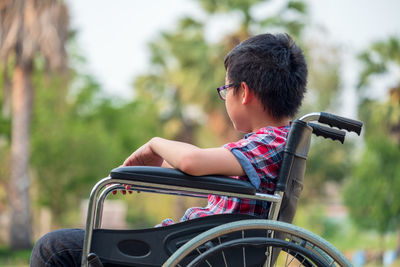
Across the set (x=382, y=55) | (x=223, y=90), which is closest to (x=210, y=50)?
(x=382, y=55)

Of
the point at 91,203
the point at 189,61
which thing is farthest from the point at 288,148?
the point at 189,61

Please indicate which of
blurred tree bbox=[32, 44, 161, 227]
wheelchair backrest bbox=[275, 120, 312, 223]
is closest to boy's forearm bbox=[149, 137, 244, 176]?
wheelchair backrest bbox=[275, 120, 312, 223]

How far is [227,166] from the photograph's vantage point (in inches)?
72.1

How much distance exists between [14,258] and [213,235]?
1584cm

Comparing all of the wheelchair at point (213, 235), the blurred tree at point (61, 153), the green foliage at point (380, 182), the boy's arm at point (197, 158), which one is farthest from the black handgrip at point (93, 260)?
the green foliage at point (380, 182)

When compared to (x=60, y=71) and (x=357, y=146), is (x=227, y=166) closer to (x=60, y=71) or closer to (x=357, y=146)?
(x=60, y=71)

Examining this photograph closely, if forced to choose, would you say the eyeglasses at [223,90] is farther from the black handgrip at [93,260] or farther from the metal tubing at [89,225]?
the black handgrip at [93,260]

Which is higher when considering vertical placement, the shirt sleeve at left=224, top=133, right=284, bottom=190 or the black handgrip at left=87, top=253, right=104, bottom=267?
the shirt sleeve at left=224, top=133, right=284, bottom=190

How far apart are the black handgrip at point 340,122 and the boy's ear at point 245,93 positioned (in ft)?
0.79

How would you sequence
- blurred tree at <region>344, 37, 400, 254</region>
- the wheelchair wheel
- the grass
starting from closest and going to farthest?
the wheelchair wheel → the grass → blurred tree at <region>344, 37, 400, 254</region>

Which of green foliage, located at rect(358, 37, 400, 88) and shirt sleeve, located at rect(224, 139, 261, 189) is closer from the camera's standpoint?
shirt sleeve, located at rect(224, 139, 261, 189)

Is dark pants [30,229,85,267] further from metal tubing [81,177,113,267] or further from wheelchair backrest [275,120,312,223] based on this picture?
wheelchair backrest [275,120,312,223]

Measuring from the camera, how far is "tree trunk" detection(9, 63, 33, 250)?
1655cm

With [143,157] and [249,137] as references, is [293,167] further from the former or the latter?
[143,157]
